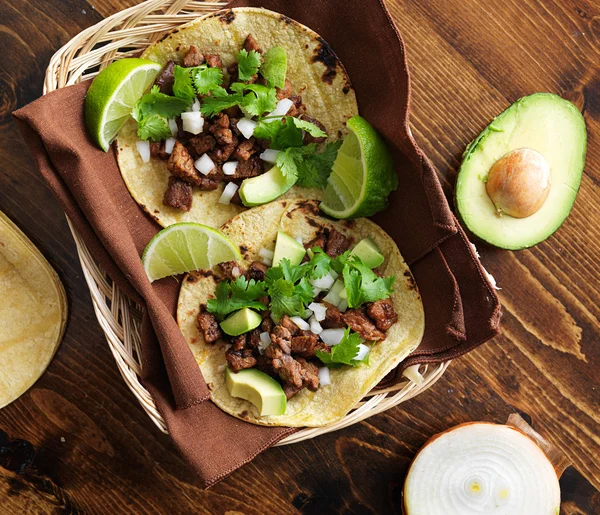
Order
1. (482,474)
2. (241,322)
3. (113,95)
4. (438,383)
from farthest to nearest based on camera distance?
(438,383), (482,474), (241,322), (113,95)

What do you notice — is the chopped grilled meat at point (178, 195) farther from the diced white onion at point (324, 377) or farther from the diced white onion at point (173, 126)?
the diced white onion at point (324, 377)

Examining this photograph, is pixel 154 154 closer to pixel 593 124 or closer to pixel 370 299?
pixel 370 299

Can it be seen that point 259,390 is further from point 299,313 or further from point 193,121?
point 193,121

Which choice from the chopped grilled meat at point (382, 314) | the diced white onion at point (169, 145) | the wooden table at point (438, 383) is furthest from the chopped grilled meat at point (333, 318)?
the diced white onion at point (169, 145)

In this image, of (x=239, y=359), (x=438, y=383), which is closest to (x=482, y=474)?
(x=438, y=383)

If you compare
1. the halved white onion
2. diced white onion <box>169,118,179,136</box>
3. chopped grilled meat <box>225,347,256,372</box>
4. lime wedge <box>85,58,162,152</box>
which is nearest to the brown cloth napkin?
lime wedge <box>85,58,162,152</box>

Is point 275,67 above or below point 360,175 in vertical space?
above

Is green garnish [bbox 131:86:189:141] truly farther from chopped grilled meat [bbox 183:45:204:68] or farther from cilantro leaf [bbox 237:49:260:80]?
cilantro leaf [bbox 237:49:260:80]
